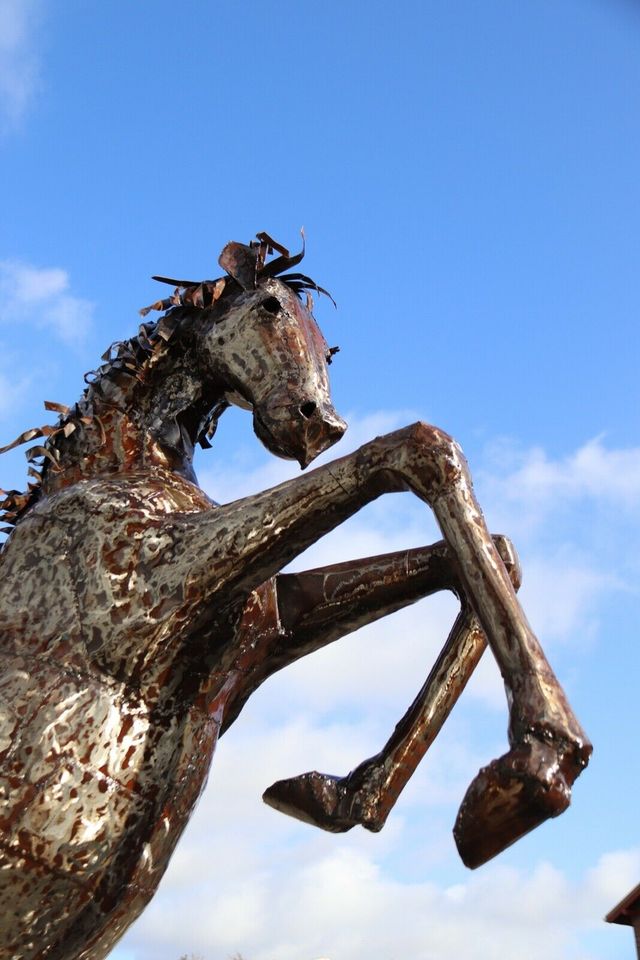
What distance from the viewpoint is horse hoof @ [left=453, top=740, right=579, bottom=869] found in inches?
102

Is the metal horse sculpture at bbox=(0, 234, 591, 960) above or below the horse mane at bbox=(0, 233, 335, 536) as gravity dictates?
below

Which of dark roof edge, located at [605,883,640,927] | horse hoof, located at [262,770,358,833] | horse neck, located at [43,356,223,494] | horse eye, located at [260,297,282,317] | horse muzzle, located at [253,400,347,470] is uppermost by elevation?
dark roof edge, located at [605,883,640,927]

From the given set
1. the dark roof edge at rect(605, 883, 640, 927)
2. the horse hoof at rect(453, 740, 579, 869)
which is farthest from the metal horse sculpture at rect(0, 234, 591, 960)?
the dark roof edge at rect(605, 883, 640, 927)

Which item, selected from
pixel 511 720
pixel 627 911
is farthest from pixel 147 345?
pixel 627 911

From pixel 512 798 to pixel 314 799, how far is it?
103 cm

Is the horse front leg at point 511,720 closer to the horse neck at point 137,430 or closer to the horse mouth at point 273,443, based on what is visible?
the horse mouth at point 273,443

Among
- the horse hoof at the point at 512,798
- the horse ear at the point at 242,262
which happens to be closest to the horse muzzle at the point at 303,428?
the horse ear at the point at 242,262

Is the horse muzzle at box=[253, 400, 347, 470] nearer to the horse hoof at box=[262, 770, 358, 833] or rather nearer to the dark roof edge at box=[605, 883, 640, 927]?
the horse hoof at box=[262, 770, 358, 833]

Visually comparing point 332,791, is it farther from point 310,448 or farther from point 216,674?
point 310,448

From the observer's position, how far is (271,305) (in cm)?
391

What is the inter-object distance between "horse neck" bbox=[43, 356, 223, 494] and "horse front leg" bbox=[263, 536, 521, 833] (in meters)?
0.60

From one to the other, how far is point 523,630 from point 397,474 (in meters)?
0.56

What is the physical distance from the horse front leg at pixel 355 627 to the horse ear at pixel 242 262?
100 cm

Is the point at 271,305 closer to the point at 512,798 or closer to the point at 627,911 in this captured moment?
the point at 512,798
